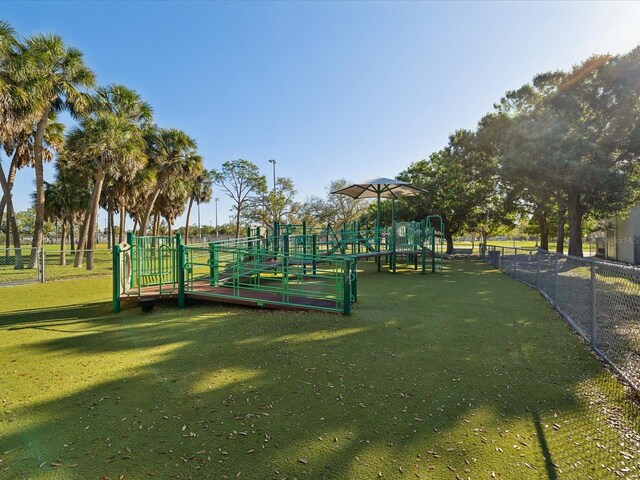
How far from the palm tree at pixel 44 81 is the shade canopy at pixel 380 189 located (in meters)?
13.6

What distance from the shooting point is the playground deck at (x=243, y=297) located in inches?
300

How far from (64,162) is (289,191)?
22.7 m

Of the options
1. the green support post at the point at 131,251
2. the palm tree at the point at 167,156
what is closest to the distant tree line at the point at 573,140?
the green support post at the point at 131,251

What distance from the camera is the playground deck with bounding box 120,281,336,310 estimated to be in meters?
7.63

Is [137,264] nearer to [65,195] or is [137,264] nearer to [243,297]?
[243,297]

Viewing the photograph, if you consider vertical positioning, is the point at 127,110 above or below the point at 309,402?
above

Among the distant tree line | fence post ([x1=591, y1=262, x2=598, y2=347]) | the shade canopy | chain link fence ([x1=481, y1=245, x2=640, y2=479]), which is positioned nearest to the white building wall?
the distant tree line

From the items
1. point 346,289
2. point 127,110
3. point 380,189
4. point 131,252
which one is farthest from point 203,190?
point 346,289

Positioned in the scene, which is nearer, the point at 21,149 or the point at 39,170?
the point at 39,170

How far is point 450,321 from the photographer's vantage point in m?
6.71

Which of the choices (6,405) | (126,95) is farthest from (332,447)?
(126,95)

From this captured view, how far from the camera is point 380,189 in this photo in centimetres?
1620

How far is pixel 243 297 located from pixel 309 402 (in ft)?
15.6

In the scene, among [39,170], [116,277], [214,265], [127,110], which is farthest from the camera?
[127,110]
